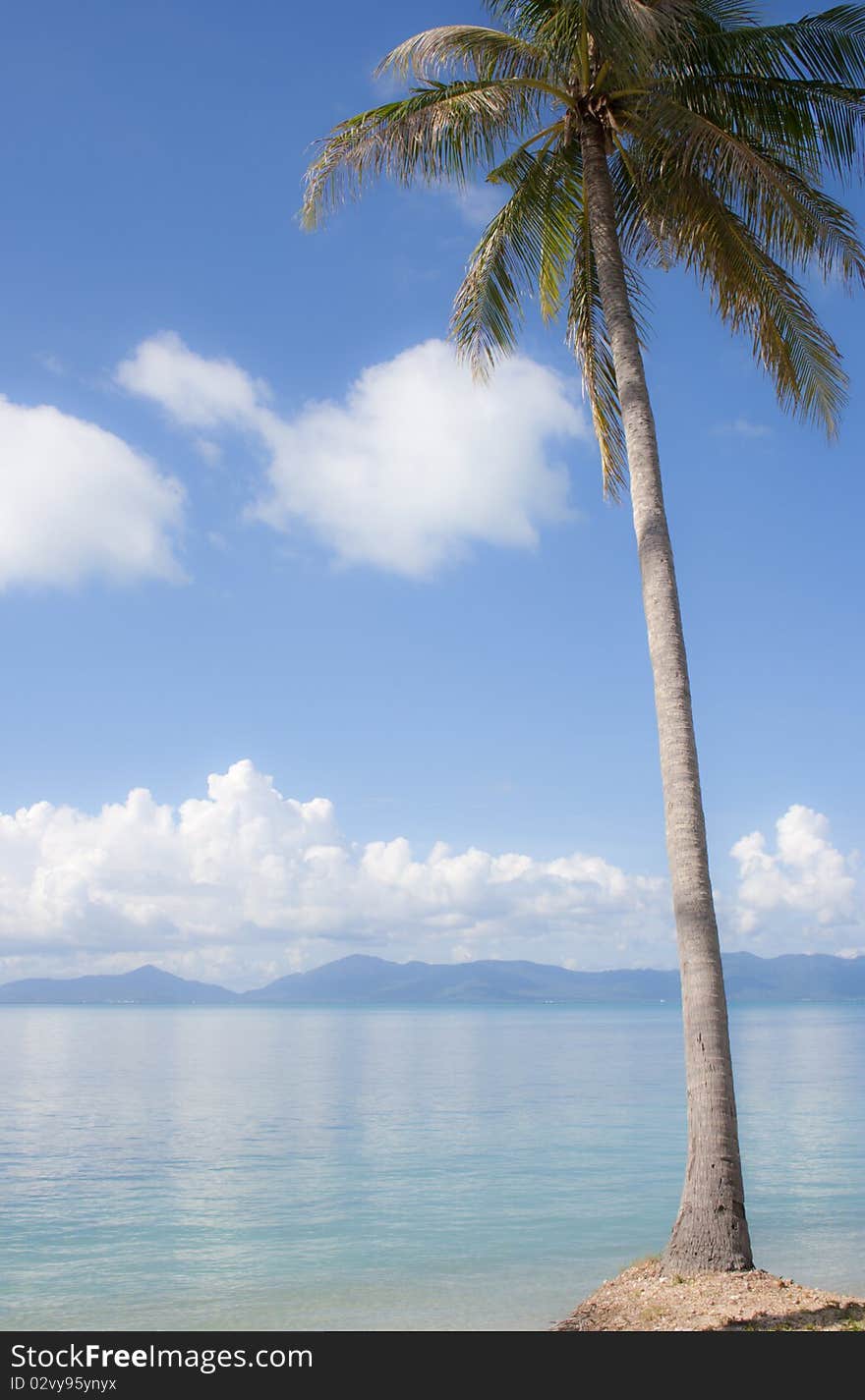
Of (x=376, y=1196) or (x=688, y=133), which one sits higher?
(x=688, y=133)

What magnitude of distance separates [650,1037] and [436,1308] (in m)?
82.2

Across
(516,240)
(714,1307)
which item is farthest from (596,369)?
(714,1307)

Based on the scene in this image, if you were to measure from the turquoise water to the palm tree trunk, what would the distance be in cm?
332

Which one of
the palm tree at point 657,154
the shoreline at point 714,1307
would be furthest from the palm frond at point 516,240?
the shoreline at point 714,1307

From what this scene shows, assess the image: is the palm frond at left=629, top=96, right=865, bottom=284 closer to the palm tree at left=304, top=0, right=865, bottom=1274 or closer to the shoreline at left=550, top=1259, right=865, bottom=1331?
the palm tree at left=304, top=0, right=865, bottom=1274

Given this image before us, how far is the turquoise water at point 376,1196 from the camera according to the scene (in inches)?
493

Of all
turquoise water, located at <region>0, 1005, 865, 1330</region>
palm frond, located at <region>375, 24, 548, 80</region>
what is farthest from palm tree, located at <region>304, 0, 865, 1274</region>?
turquoise water, located at <region>0, 1005, 865, 1330</region>

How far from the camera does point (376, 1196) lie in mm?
18906

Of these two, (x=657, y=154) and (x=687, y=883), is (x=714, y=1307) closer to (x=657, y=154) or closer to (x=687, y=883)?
(x=687, y=883)

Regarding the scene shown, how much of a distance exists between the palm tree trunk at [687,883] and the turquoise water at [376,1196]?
3.32 m

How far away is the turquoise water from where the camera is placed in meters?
12.5

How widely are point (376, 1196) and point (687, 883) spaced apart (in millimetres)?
12478

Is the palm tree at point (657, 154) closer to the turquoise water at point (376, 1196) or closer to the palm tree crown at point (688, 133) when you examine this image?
the palm tree crown at point (688, 133)
